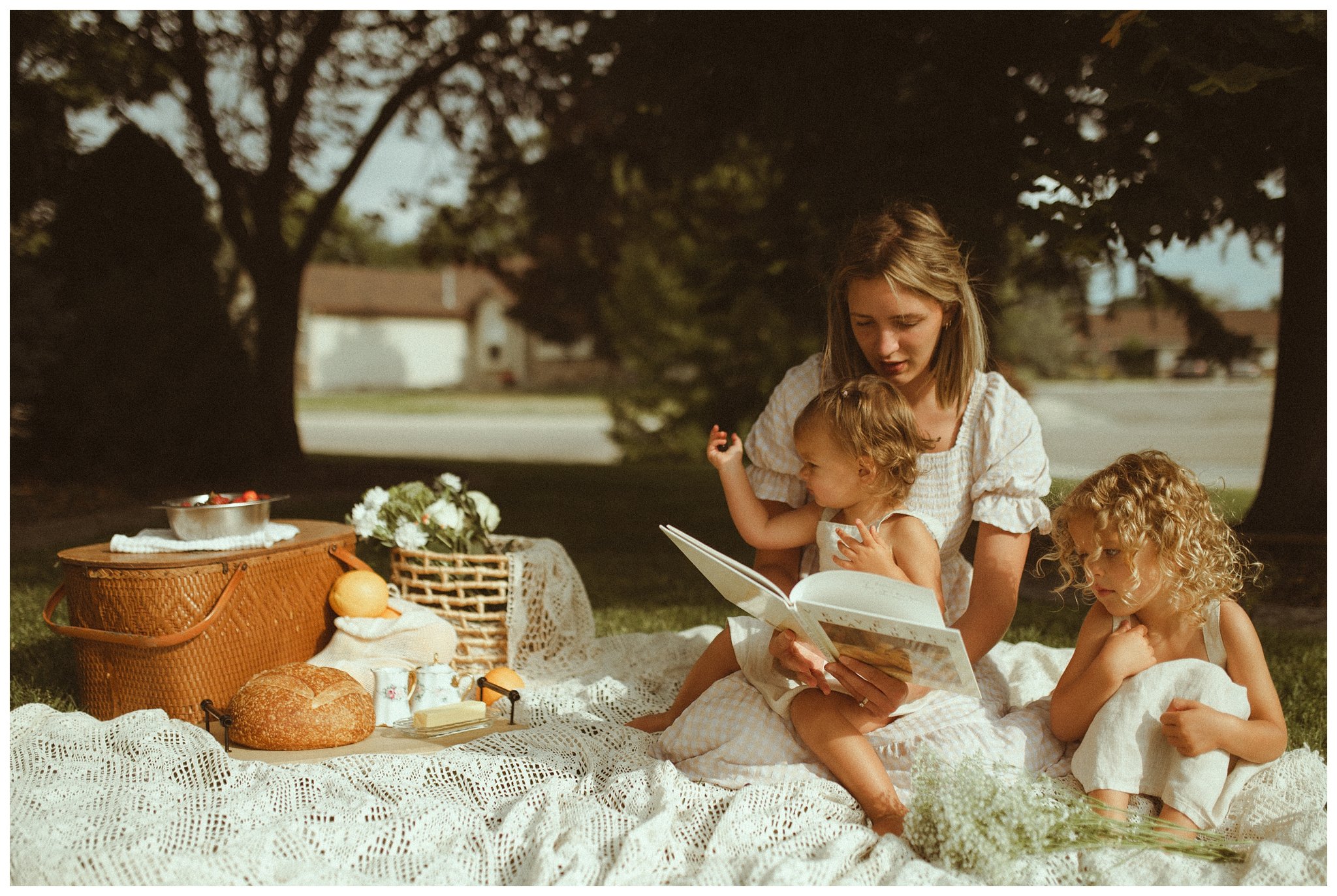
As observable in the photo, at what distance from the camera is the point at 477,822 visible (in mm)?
2516

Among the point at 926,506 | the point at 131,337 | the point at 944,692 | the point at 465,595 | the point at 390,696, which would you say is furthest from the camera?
the point at 131,337

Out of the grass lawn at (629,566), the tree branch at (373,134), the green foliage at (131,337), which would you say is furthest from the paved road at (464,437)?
the green foliage at (131,337)

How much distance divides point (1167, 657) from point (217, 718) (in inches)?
108

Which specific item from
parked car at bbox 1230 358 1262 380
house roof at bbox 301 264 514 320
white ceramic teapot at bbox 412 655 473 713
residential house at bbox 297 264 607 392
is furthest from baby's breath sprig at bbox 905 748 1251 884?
house roof at bbox 301 264 514 320

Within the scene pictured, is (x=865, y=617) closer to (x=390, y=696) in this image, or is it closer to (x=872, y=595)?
(x=872, y=595)

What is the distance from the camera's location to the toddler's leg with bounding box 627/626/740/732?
303 centimetres

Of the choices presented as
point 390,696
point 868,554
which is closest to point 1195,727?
point 868,554

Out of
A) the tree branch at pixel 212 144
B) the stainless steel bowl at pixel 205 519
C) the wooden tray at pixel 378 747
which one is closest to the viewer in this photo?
the wooden tray at pixel 378 747

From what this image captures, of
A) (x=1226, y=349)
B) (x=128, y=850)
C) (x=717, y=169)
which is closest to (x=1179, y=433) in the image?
(x=717, y=169)

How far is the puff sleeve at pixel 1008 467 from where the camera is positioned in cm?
280

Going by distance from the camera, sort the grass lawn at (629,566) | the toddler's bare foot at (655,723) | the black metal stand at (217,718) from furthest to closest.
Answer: the grass lawn at (629,566) < the toddler's bare foot at (655,723) < the black metal stand at (217,718)

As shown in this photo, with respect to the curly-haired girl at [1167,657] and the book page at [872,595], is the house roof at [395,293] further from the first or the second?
the book page at [872,595]

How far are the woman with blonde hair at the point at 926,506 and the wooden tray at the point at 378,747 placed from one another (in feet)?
2.09

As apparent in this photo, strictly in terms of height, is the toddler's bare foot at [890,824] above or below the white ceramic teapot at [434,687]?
below
